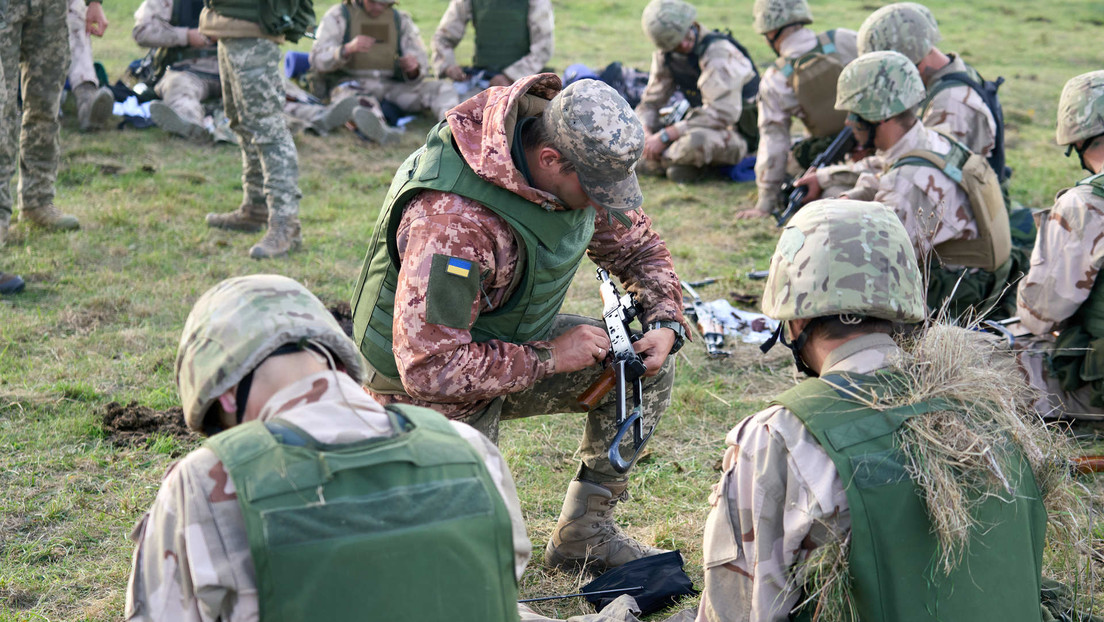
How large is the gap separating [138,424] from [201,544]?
9.75 ft

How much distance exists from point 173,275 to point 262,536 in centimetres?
496

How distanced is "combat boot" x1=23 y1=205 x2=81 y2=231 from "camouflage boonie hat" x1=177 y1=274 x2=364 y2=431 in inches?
210

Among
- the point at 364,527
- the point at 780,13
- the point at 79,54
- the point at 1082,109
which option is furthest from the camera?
the point at 79,54

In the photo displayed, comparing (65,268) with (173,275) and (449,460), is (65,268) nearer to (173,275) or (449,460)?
(173,275)

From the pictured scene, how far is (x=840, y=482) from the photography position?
2.18 metres

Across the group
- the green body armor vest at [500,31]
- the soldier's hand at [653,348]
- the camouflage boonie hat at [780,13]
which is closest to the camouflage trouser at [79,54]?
the green body armor vest at [500,31]

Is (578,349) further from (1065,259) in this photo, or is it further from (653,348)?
(1065,259)

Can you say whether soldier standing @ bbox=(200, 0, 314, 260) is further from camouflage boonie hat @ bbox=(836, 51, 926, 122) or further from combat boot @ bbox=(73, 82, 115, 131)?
camouflage boonie hat @ bbox=(836, 51, 926, 122)

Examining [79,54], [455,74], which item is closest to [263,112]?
[79,54]

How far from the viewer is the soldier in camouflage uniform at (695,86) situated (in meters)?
8.80

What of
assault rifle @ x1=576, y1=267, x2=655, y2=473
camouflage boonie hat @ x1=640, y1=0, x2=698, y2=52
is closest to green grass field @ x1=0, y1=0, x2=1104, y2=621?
assault rifle @ x1=576, y1=267, x2=655, y2=473

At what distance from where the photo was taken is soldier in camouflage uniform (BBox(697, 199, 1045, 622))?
2.17 meters

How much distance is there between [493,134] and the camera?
3000 millimetres

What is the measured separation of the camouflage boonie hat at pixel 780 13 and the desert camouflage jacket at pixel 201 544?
7099 millimetres
